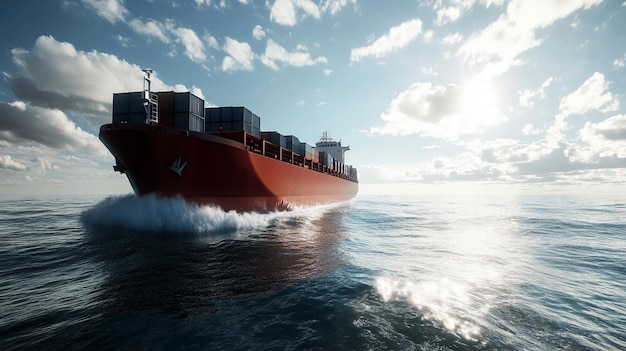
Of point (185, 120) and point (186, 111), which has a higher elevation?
point (186, 111)

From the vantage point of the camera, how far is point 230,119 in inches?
869

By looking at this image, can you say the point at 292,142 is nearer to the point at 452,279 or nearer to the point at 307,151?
the point at 307,151

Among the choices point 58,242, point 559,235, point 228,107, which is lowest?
point 559,235

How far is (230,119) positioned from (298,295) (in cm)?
1916

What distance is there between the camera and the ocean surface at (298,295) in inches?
168

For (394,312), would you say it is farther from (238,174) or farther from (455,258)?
(238,174)

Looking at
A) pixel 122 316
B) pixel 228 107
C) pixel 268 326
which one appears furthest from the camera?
pixel 228 107

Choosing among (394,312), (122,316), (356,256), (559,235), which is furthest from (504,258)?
(122,316)

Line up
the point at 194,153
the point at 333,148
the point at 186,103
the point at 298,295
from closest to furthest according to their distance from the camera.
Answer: the point at 298,295 < the point at 194,153 < the point at 186,103 < the point at 333,148

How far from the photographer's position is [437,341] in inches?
164

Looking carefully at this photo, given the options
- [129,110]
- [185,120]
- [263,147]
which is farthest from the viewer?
[263,147]

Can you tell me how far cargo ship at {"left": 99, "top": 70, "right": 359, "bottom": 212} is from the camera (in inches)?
587

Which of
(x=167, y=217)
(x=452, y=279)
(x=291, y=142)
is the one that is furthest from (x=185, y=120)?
(x=452, y=279)

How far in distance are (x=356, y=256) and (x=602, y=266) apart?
952 centimetres
